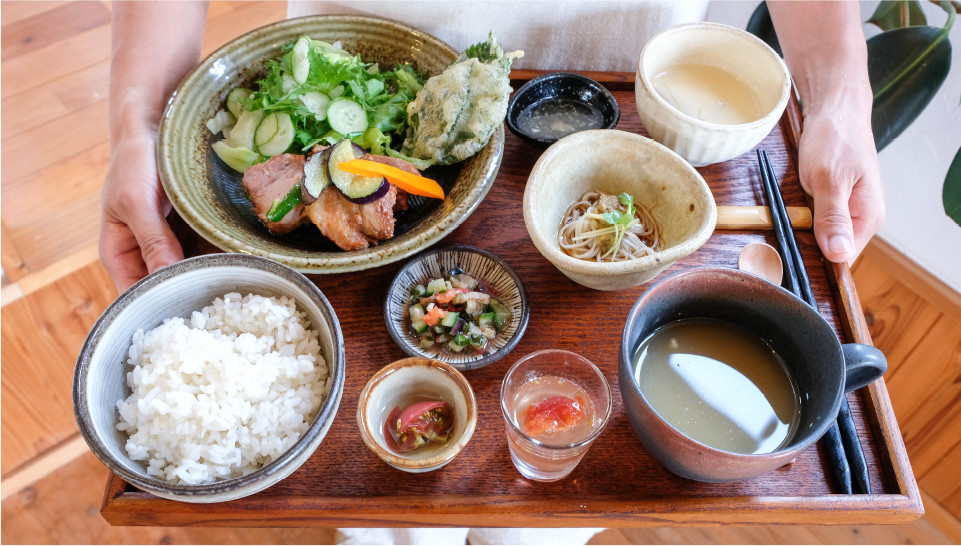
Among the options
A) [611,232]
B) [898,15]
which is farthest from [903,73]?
[611,232]

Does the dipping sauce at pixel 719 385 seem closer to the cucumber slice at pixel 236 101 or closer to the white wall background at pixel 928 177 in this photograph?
the cucumber slice at pixel 236 101

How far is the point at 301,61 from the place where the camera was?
76.1 inches

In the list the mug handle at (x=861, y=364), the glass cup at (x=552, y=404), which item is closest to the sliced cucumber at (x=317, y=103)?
the glass cup at (x=552, y=404)

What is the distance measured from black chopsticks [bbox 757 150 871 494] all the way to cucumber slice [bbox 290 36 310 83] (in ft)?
4.59

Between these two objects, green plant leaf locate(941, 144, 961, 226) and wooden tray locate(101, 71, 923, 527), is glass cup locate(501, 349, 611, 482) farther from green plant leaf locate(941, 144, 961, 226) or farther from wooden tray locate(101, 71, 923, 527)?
green plant leaf locate(941, 144, 961, 226)

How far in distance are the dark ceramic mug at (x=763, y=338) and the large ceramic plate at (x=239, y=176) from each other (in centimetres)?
55

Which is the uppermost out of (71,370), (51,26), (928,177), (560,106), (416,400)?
(560,106)

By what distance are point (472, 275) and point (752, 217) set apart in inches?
31.1

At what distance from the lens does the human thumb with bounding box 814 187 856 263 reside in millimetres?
1657

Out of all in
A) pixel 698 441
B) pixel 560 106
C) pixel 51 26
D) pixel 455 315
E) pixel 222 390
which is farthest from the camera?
pixel 51 26

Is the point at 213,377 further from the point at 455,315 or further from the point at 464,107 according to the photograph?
the point at 464,107

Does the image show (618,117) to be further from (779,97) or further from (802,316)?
(802,316)

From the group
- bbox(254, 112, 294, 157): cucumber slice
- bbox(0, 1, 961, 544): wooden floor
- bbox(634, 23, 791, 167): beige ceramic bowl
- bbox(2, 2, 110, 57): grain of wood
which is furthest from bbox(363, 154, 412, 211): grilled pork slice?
bbox(2, 2, 110, 57): grain of wood

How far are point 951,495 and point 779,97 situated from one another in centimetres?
201
